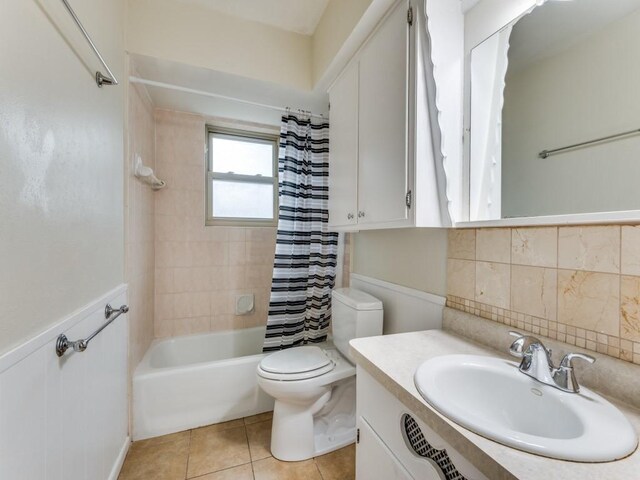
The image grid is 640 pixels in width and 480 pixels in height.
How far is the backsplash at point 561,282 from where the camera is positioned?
72 cm

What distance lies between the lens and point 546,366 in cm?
75

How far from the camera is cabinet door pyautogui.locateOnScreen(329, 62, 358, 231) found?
1.49m

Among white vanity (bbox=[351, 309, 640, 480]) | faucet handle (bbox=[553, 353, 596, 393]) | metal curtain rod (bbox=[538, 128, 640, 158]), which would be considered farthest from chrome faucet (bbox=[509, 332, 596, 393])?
metal curtain rod (bbox=[538, 128, 640, 158])

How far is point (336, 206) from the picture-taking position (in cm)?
170

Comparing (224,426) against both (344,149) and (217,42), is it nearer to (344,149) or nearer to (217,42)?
(344,149)

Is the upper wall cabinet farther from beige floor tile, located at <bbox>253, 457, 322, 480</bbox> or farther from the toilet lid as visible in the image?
beige floor tile, located at <bbox>253, 457, 322, 480</bbox>

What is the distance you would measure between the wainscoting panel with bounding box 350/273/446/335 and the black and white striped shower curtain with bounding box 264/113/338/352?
0.42 m

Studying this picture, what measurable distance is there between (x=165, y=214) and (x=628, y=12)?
2.54 m

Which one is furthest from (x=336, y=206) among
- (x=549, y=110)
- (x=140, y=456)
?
(x=140, y=456)

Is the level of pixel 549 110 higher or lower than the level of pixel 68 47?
lower

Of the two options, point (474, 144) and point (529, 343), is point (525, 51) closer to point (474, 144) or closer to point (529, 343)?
point (474, 144)

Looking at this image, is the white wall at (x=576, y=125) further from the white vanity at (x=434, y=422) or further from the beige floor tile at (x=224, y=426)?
the beige floor tile at (x=224, y=426)

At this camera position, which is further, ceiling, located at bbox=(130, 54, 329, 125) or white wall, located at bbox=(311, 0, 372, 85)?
ceiling, located at bbox=(130, 54, 329, 125)

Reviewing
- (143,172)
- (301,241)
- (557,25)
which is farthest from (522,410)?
(143,172)
